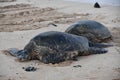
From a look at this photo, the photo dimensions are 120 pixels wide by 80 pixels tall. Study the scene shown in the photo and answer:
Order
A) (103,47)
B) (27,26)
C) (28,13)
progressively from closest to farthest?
(103,47)
(27,26)
(28,13)

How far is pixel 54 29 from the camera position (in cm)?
1088

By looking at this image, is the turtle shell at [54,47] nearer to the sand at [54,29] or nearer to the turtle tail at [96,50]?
the sand at [54,29]

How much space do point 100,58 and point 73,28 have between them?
182 centimetres

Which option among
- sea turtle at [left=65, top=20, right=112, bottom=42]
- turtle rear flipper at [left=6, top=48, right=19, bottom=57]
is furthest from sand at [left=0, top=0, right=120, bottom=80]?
sea turtle at [left=65, top=20, right=112, bottom=42]

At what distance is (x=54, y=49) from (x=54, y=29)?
3.82 metres

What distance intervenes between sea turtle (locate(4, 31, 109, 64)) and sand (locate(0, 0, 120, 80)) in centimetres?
15

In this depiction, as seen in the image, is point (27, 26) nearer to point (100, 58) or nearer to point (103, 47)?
point (103, 47)

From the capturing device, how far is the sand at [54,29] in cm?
630

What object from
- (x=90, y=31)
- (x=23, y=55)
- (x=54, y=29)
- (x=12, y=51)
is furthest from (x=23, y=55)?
(x=54, y=29)

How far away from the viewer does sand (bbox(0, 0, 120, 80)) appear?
248 inches

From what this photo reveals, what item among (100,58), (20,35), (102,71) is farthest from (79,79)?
(20,35)

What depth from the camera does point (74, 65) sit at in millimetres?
6852

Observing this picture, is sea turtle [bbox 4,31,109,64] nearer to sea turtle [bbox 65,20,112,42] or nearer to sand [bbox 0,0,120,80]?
sand [bbox 0,0,120,80]

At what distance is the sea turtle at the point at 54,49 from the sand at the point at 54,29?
0.48 feet
